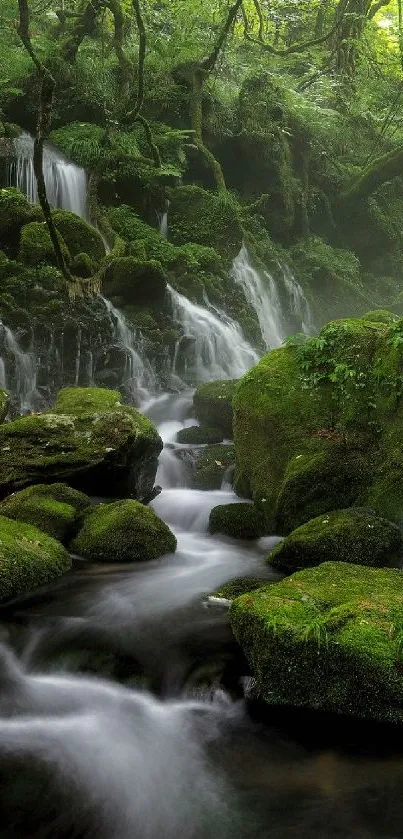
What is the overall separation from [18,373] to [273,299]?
10.8m

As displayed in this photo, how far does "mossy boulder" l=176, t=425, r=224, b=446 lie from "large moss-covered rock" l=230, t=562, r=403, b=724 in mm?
6776

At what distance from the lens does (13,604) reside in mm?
5305

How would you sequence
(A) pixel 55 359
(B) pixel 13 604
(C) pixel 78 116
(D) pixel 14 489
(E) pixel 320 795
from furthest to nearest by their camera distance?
1. (C) pixel 78 116
2. (A) pixel 55 359
3. (D) pixel 14 489
4. (B) pixel 13 604
5. (E) pixel 320 795

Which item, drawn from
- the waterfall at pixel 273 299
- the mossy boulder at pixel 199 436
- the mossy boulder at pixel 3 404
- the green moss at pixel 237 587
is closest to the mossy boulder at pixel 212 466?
the mossy boulder at pixel 199 436

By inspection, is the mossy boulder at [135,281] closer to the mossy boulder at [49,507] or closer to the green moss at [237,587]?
the mossy boulder at [49,507]

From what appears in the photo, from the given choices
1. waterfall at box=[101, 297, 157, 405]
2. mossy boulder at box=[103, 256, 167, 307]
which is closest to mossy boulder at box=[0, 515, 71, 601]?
waterfall at box=[101, 297, 157, 405]

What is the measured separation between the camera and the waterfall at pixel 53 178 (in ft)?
50.0

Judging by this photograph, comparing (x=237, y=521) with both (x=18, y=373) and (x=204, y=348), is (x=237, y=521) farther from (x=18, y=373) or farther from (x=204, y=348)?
(x=204, y=348)

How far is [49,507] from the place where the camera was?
6.67 metres

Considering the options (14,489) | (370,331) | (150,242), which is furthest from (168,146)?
(14,489)

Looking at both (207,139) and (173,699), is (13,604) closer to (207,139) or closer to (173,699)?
(173,699)

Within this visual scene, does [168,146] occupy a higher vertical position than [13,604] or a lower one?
higher

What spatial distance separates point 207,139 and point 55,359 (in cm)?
1151

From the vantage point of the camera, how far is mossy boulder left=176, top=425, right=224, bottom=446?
435 inches
